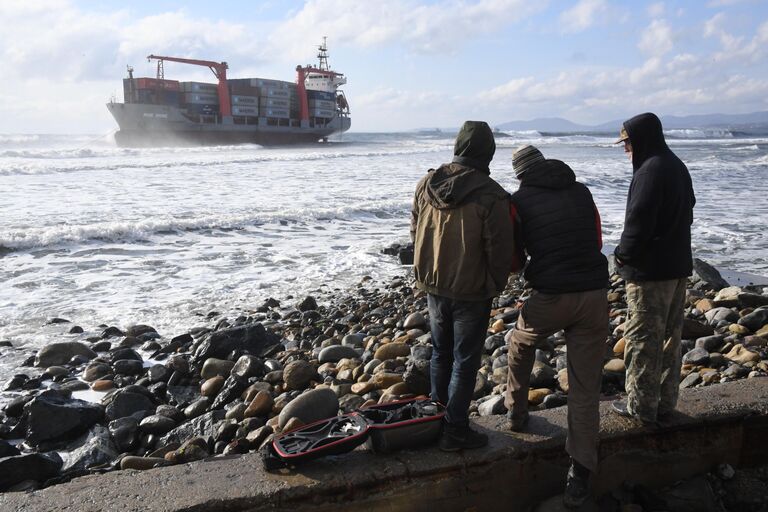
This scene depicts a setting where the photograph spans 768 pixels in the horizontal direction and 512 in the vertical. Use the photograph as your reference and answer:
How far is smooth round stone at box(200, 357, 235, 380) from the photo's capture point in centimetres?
559

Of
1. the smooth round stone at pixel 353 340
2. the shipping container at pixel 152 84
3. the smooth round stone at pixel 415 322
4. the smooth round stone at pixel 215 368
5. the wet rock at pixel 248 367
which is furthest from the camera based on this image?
the shipping container at pixel 152 84

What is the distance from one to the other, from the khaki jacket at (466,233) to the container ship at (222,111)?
55088 millimetres

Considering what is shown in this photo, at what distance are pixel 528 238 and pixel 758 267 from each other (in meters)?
8.04

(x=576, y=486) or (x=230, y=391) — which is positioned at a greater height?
(x=576, y=486)

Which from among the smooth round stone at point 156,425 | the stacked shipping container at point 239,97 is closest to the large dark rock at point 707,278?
the smooth round stone at point 156,425

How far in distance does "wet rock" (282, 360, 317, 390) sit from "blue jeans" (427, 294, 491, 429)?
7.43 ft

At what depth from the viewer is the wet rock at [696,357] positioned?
465cm

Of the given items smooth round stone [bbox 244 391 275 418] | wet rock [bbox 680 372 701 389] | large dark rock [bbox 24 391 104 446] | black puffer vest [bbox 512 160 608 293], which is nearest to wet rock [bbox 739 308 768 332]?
wet rock [bbox 680 372 701 389]

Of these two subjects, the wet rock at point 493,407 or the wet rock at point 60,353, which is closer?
the wet rock at point 493,407

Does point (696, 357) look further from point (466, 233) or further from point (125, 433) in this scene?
point (125, 433)

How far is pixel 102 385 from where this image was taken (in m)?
5.41

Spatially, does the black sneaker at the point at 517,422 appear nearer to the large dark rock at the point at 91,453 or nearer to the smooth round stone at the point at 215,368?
the large dark rock at the point at 91,453

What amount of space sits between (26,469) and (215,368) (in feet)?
6.90

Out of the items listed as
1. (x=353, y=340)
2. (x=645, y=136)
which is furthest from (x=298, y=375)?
(x=645, y=136)
